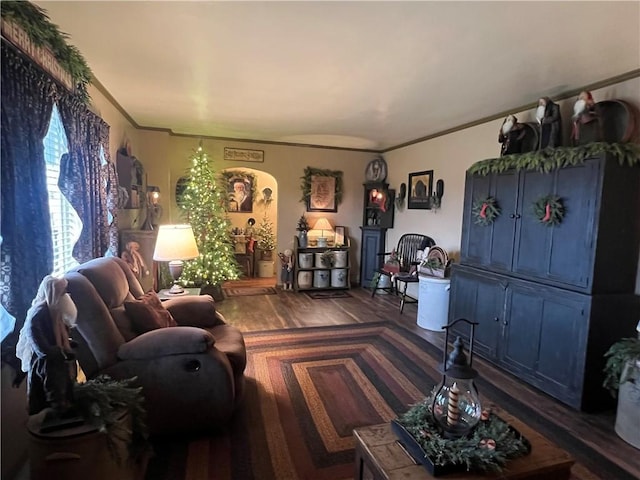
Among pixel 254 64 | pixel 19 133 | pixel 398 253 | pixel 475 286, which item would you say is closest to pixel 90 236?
pixel 19 133

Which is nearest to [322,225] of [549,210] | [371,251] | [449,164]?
[371,251]

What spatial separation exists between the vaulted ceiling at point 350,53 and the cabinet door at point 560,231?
32.3 inches

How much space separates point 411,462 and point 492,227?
2.59m

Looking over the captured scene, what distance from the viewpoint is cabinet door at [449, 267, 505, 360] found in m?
3.27

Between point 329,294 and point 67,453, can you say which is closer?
point 67,453

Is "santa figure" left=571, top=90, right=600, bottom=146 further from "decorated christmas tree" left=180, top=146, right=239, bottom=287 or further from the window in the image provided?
"decorated christmas tree" left=180, top=146, right=239, bottom=287

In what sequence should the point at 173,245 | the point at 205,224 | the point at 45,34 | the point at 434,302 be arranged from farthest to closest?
1. the point at 205,224
2. the point at 434,302
3. the point at 173,245
4. the point at 45,34

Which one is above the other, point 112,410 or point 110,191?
point 110,191

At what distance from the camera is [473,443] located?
1.40 m

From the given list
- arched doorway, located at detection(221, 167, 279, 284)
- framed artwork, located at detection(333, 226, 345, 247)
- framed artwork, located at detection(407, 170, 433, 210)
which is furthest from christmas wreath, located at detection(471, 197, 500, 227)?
arched doorway, located at detection(221, 167, 279, 284)

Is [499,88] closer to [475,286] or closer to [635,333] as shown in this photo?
[475,286]

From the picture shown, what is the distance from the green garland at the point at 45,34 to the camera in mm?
1600

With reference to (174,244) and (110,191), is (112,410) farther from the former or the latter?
(110,191)

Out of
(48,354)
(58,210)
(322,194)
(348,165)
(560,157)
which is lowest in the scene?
(48,354)
